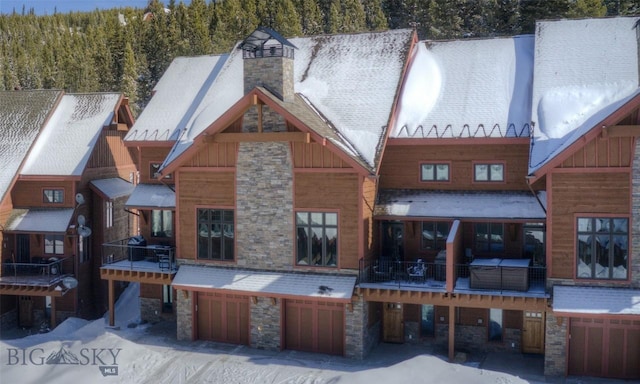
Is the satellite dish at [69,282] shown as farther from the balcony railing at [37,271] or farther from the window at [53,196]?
the window at [53,196]

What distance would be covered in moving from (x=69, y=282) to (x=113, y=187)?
191 inches

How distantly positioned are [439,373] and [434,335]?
4.23m

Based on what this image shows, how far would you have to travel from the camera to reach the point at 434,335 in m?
22.7

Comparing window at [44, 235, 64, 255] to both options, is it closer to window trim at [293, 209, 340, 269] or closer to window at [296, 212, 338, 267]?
window trim at [293, 209, 340, 269]

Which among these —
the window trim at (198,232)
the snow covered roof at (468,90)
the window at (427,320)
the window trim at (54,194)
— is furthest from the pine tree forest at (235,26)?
the window trim at (198,232)

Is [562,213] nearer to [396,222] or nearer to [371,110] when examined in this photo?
[396,222]

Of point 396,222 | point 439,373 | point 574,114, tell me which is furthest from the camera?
point 396,222

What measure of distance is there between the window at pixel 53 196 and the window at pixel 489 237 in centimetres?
1712

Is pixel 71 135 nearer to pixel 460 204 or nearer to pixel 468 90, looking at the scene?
pixel 468 90

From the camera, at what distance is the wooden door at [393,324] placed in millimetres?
22938

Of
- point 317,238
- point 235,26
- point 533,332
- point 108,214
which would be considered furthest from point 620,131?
point 235,26

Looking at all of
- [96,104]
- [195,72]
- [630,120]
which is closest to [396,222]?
[630,120]

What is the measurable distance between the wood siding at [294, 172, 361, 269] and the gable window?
3.06m

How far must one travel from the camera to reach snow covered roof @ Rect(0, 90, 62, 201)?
2858 centimetres
